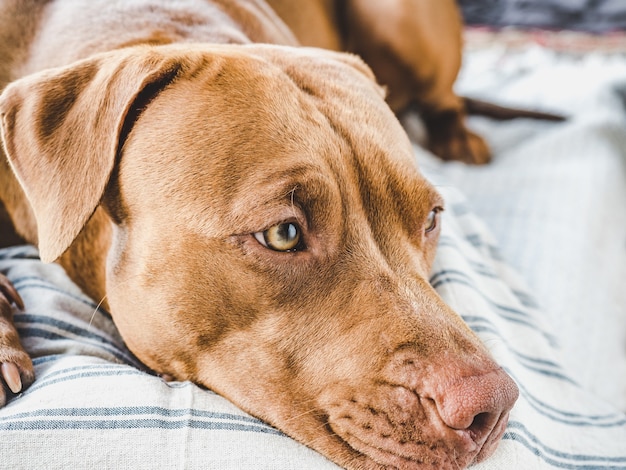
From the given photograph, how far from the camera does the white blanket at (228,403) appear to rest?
129 cm

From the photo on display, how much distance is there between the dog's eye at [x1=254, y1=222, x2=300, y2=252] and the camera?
1516 mm

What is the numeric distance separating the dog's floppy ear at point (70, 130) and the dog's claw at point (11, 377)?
0.88 feet

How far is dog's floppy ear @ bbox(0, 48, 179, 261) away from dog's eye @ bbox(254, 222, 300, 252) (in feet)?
1.32

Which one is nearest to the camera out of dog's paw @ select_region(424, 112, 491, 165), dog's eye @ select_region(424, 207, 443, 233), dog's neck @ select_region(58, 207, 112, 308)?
dog's neck @ select_region(58, 207, 112, 308)

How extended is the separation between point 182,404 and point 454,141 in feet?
9.33

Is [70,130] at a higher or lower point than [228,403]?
higher

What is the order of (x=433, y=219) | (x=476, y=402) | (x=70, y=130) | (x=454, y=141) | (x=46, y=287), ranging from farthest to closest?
1. (x=454, y=141)
2. (x=433, y=219)
3. (x=46, y=287)
4. (x=70, y=130)
5. (x=476, y=402)

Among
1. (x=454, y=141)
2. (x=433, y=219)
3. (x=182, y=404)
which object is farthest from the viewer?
(x=454, y=141)

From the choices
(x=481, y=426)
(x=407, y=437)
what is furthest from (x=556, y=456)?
(x=407, y=437)

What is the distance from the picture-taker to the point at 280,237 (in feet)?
5.00

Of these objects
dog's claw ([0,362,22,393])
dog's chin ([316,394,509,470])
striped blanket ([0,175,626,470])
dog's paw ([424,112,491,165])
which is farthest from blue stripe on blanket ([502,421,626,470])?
dog's paw ([424,112,491,165])

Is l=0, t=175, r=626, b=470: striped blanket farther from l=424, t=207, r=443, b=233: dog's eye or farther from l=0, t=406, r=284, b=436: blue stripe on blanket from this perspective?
l=424, t=207, r=443, b=233: dog's eye

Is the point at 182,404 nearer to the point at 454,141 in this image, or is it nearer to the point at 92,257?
the point at 92,257

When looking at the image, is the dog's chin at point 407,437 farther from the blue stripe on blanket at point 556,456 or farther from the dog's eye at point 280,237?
the dog's eye at point 280,237
